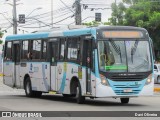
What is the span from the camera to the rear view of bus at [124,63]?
22.0 m

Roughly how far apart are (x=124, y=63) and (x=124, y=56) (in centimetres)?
27

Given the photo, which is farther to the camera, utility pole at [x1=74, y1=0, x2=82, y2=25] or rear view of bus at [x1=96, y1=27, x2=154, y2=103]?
utility pole at [x1=74, y1=0, x2=82, y2=25]

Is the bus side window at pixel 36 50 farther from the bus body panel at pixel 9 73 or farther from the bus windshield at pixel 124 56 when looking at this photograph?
the bus windshield at pixel 124 56

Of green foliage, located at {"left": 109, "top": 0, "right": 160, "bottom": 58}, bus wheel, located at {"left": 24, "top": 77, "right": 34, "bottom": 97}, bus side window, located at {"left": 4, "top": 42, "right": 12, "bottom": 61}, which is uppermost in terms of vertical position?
green foliage, located at {"left": 109, "top": 0, "right": 160, "bottom": 58}

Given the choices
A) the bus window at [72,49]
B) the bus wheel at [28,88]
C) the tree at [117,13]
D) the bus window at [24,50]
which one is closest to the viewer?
the bus window at [72,49]

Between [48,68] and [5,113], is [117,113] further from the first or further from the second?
[48,68]

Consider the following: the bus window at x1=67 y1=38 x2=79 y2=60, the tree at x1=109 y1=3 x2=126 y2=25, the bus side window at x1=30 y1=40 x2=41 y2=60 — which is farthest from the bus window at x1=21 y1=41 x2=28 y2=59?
the tree at x1=109 y1=3 x2=126 y2=25

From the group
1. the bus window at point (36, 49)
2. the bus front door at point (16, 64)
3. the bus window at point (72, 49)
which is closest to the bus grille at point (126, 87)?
the bus window at point (72, 49)

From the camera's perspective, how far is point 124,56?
72.9ft

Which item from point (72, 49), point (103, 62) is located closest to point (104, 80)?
point (103, 62)

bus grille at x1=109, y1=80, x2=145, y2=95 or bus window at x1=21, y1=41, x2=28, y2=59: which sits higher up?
bus window at x1=21, y1=41, x2=28, y2=59

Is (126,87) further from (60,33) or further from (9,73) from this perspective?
(9,73)

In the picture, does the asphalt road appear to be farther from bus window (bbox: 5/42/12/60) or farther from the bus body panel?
bus window (bbox: 5/42/12/60)

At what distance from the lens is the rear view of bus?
2200cm
